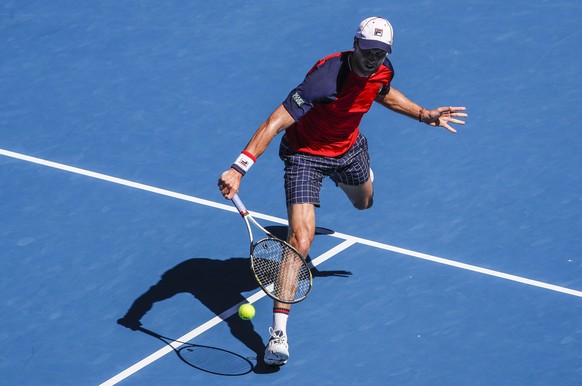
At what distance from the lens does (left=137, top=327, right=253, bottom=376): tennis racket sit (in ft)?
32.2

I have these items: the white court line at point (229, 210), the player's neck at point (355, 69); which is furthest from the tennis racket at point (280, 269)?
the player's neck at point (355, 69)

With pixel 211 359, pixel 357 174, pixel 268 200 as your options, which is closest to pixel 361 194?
pixel 357 174

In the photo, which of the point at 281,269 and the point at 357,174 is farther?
the point at 357,174

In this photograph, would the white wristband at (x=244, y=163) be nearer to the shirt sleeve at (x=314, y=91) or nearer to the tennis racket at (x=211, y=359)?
the shirt sleeve at (x=314, y=91)

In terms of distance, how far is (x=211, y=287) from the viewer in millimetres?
10742

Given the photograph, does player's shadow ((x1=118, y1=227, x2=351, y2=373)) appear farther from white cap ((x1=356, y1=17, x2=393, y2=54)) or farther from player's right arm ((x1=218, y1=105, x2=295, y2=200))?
white cap ((x1=356, y1=17, x2=393, y2=54))

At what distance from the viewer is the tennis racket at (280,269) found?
31.4ft

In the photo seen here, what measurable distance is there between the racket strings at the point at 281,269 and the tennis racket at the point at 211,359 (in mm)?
632

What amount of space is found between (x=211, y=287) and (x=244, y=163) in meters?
1.82

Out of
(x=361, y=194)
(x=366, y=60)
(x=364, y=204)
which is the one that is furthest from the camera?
(x=364, y=204)

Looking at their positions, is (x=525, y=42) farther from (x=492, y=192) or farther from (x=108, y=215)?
(x=108, y=215)

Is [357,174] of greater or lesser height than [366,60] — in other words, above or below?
below

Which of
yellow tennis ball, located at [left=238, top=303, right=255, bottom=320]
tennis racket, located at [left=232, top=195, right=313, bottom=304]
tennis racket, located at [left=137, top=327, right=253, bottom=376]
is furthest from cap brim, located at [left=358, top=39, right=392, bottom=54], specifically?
tennis racket, located at [left=137, top=327, right=253, bottom=376]

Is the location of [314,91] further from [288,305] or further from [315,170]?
[288,305]
